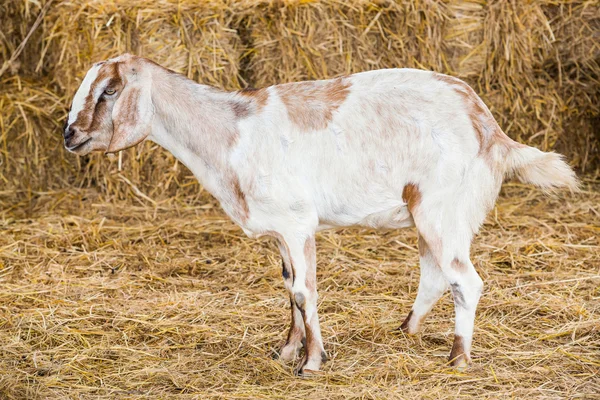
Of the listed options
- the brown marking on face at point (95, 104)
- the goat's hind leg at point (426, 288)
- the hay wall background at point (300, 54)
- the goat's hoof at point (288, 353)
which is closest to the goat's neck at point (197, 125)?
the brown marking on face at point (95, 104)

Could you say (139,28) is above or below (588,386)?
above

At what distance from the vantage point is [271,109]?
3.81 meters

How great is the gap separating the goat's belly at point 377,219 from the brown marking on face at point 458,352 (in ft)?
1.88

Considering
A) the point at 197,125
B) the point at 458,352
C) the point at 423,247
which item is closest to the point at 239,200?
the point at 197,125

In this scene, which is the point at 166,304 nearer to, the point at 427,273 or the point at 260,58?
the point at 427,273

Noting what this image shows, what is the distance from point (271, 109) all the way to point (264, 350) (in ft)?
3.87

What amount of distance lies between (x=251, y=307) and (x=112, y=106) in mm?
1469

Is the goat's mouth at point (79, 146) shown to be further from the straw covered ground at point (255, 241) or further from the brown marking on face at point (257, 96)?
the straw covered ground at point (255, 241)

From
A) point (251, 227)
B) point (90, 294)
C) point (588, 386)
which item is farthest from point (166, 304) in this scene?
point (588, 386)

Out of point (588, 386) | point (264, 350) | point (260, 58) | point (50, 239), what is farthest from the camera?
point (260, 58)

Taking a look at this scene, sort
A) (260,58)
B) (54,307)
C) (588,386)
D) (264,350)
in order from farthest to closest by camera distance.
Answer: (260,58) < (54,307) < (264,350) < (588,386)

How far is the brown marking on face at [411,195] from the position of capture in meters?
3.70

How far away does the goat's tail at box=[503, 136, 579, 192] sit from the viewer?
12.2ft

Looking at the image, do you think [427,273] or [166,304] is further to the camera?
[166,304]
